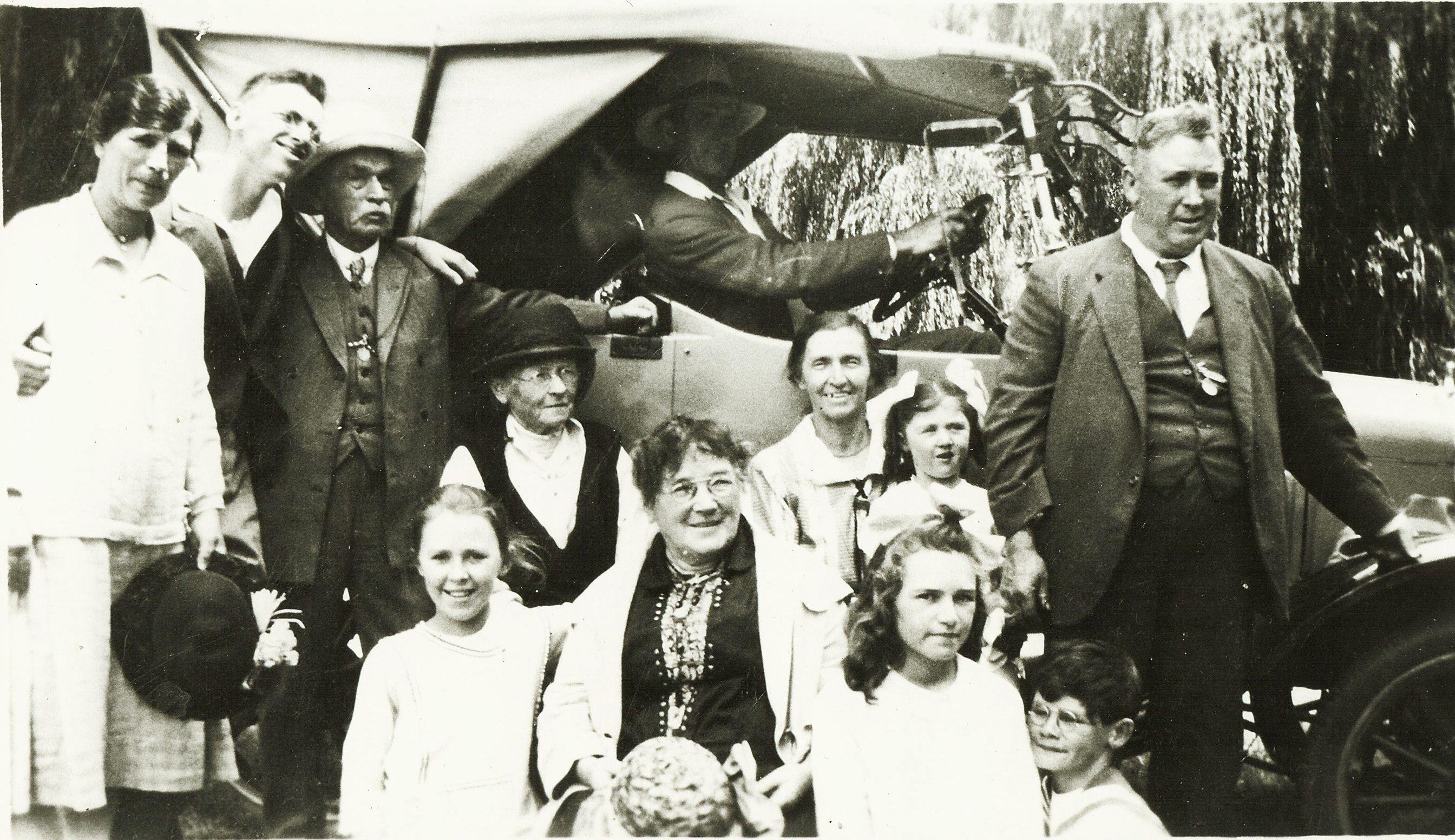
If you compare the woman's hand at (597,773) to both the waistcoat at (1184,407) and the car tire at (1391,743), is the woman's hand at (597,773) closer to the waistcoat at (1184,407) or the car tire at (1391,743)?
the waistcoat at (1184,407)

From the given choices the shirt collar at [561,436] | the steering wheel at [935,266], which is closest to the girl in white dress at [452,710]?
the shirt collar at [561,436]

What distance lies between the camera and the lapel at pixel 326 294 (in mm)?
4191

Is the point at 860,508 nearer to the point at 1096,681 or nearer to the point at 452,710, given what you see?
the point at 1096,681

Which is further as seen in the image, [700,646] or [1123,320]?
[1123,320]

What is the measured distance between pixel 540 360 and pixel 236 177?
1198mm

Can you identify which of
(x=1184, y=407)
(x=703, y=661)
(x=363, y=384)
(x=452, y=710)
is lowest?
(x=452, y=710)

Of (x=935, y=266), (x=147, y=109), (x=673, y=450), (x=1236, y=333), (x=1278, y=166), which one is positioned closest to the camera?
(x=673, y=450)

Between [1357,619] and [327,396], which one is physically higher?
[327,396]

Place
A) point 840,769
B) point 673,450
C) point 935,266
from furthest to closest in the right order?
1. point 935,266
2. point 673,450
3. point 840,769

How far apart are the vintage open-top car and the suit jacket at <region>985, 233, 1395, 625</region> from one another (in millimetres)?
184

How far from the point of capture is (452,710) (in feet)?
13.1

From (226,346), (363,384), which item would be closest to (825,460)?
(363,384)

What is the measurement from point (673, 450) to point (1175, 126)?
78.8 inches

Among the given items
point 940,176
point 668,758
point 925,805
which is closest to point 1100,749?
point 925,805
